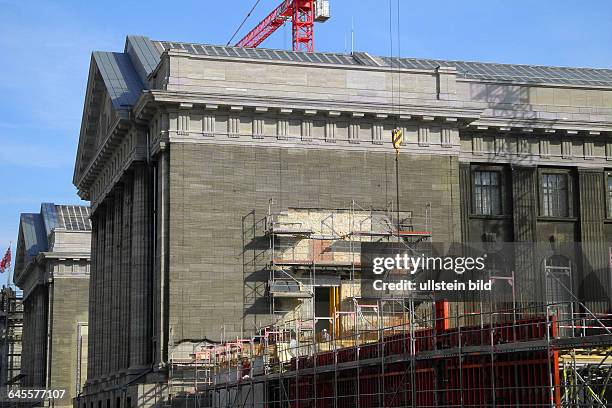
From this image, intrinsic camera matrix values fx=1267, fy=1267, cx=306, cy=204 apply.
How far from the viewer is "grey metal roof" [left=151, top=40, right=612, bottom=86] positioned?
7338 centimetres

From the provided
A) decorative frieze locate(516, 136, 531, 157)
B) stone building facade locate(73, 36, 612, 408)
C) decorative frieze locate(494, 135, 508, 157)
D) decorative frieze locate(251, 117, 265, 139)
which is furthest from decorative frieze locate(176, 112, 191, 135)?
decorative frieze locate(516, 136, 531, 157)

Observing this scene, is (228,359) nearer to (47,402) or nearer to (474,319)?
(474,319)

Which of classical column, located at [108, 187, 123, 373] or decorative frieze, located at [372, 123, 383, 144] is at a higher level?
decorative frieze, located at [372, 123, 383, 144]

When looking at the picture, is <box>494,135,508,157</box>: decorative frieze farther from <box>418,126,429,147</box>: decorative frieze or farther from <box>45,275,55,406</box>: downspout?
<box>45,275,55,406</box>: downspout

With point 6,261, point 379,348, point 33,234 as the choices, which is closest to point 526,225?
point 379,348

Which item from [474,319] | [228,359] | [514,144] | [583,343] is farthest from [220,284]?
[583,343]

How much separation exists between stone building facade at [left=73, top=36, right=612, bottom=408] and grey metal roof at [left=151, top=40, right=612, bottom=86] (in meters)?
0.94

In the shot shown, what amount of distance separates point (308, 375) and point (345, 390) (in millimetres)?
2482

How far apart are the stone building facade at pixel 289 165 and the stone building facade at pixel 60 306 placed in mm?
33310

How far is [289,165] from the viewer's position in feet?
208

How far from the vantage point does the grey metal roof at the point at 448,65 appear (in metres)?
73.4

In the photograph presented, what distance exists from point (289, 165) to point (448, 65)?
2063 centimetres

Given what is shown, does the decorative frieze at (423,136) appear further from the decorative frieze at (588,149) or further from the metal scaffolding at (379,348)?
the decorative frieze at (588,149)

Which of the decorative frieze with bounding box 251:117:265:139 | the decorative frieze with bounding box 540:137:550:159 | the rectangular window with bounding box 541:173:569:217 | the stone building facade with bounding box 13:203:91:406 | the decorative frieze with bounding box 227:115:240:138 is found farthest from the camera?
the stone building facade with bounding box 13:203:91:406
